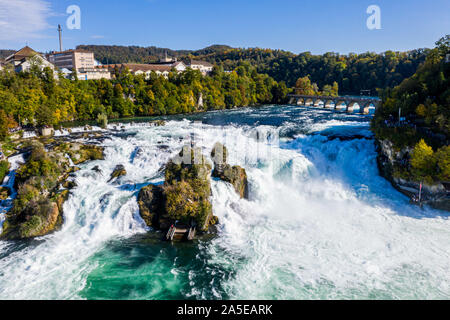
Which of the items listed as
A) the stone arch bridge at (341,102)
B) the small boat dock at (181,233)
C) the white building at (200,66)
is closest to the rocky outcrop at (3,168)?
the small boat dock at (181,233)

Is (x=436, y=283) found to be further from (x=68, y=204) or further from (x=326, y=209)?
(x=68, y=204)

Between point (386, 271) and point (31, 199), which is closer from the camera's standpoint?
point (386, 271)

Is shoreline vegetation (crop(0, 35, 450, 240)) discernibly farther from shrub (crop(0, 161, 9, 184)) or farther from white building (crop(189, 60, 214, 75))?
white building (crop(189, 60, 214, 75))

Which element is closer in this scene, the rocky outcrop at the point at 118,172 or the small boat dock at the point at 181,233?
the small boat dock at the point at 181,233

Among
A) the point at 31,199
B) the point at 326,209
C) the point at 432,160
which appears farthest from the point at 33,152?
the point at 432,160

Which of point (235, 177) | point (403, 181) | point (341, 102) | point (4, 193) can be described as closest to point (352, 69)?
point (341, 102)

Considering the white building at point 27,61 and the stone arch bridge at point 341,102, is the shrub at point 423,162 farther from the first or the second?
the white building at point 27,61
